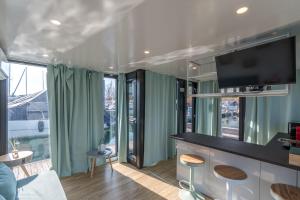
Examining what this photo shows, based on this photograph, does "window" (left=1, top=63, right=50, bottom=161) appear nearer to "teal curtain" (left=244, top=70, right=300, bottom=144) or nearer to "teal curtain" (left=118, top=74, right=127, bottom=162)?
"teal curtain" (left=118, top=74, right=127, bottom=162)

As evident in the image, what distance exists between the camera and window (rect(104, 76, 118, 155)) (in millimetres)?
4316

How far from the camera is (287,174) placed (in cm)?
190

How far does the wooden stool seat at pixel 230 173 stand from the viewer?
79.5 inches

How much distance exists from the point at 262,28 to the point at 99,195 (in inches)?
130

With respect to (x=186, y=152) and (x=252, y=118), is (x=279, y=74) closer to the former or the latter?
(x=186, y=152)

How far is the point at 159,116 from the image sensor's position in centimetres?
435

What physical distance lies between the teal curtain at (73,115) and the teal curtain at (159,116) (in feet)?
3.86

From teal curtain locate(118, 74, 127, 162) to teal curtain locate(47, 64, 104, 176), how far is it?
1.62 feet

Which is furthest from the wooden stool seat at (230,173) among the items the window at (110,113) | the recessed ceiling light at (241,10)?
the window at (110,113)

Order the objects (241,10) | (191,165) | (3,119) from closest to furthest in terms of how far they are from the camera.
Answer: (241,10) < (191,165) < (3,119)

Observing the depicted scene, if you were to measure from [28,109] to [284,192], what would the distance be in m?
4.23

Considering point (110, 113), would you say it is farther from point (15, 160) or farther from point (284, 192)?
point (284, 192)

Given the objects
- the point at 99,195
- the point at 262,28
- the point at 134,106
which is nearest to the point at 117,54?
the point at 134,106

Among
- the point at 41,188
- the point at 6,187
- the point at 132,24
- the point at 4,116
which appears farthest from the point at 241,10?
the point at 4,116
